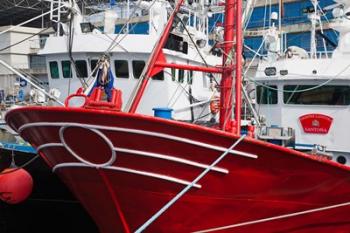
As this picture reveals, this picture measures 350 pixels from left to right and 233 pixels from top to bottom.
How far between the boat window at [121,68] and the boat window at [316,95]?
4.45 meters

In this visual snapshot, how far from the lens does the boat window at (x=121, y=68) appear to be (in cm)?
1245

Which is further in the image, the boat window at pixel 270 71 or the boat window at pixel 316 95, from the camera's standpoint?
the boat window at pixel 270 71

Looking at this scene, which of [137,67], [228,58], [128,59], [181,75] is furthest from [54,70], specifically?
[228,58]

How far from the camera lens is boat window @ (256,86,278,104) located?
10.4 metres

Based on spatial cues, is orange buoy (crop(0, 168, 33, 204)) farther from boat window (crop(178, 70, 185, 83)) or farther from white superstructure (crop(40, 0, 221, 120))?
boat window (crop(178, 70, 185, 83))

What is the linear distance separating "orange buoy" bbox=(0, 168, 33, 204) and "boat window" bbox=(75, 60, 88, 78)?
489 cm

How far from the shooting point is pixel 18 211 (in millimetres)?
12977

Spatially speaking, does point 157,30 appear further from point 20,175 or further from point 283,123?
point 20,175

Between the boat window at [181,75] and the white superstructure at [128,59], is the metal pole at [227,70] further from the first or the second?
the boat window at [181,75]

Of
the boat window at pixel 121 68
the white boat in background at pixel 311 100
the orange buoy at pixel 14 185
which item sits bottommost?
the orange buoy at pixel 14 185

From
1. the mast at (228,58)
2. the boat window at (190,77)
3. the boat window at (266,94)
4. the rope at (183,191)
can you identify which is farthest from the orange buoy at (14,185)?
the boat window at (190,77)

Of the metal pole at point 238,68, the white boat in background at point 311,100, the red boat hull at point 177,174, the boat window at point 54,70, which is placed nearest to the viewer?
the red boat hull at point 177,174

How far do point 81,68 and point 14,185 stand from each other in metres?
5.27

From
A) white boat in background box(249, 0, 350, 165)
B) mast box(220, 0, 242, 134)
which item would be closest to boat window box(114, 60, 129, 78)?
white boat in background box(249, 0, 350, 165)
